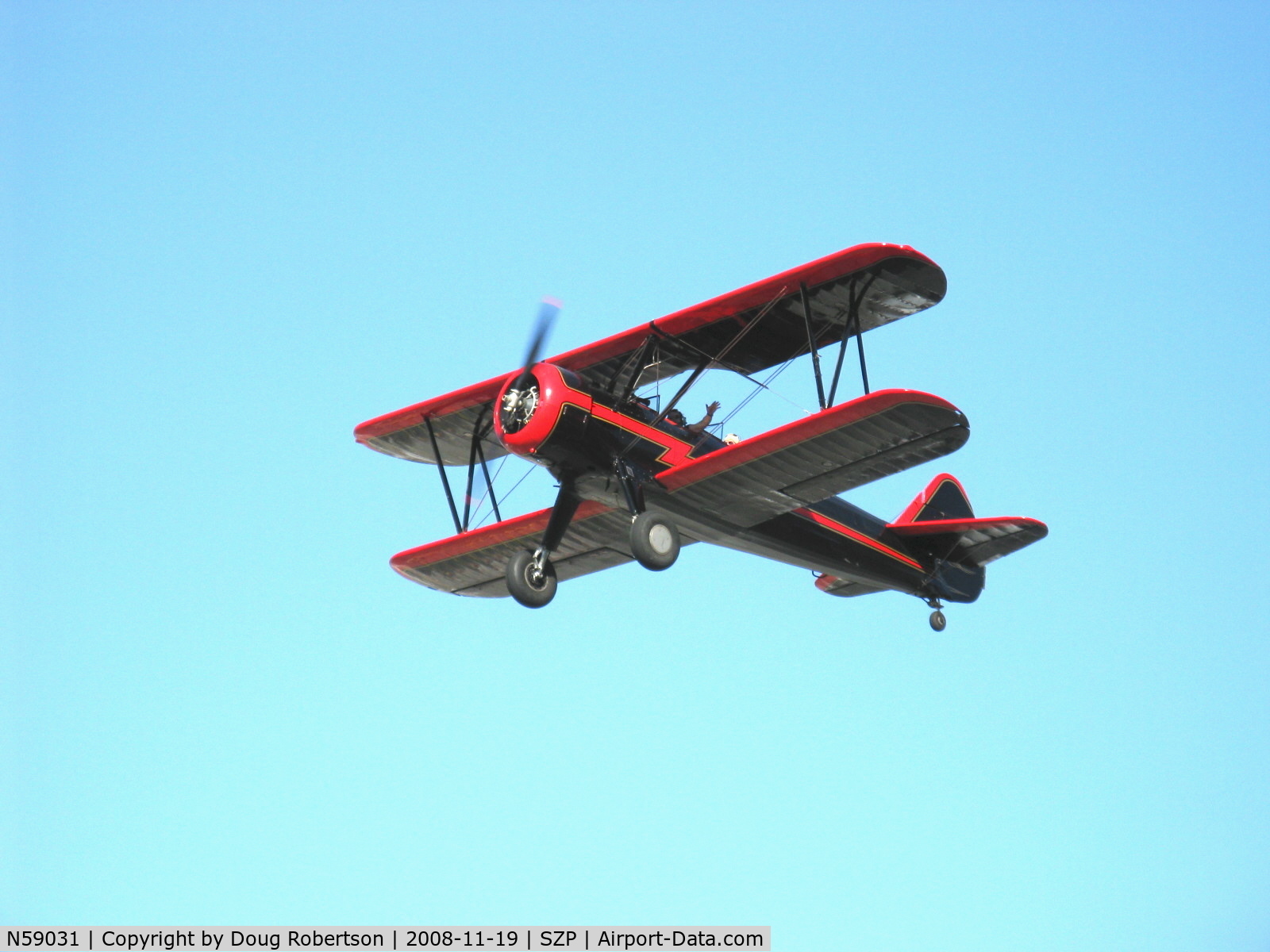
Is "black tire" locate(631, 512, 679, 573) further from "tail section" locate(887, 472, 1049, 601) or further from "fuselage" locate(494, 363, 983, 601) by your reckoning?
"tail section" locate(887, 472, 1049, 601)

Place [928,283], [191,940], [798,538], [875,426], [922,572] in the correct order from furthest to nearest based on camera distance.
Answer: [922,572] → [798,538] → [928,283] → [875,426] → [191,940]

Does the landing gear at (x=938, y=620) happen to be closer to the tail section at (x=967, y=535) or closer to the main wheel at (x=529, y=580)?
the tail section at (x=967, y=535)

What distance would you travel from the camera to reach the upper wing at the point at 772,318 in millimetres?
17875

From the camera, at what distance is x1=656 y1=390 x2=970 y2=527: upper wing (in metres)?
16.8

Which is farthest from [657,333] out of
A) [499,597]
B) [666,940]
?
[666,940]

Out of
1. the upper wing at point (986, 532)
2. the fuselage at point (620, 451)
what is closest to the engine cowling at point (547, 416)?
the fuselage at point (620, 451)

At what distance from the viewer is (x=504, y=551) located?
20219 millimetres

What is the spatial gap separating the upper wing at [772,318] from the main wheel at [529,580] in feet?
6.37

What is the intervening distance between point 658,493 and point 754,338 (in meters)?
2.16

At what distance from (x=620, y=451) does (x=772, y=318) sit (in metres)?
2.27

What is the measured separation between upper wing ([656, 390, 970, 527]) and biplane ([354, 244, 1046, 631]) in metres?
0.02

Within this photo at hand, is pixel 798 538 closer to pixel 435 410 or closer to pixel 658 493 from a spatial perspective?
pixel 658 493

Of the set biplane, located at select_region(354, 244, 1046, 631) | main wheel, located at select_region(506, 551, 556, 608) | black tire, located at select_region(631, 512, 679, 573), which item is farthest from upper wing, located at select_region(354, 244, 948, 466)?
main wheel, located at select_region(506, 551, 556, 608)

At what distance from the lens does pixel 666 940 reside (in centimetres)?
1612
